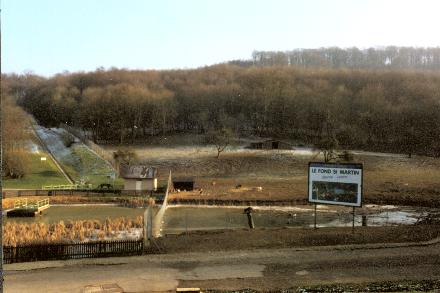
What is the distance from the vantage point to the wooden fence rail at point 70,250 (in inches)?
859

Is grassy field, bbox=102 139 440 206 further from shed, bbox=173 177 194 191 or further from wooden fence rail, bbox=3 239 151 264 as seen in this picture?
wooden fence rail, bbox=3 239 151 264

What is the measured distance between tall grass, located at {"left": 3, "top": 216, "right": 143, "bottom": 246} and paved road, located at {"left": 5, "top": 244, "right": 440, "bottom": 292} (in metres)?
6.53

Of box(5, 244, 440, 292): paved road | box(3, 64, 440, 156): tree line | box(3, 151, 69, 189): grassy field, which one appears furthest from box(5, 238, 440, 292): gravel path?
box(3, 64, 440, 156): tree line

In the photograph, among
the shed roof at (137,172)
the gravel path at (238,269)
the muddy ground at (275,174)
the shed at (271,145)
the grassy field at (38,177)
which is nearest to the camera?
the gravel path at (238,269)

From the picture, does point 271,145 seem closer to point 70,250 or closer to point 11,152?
point 11,152

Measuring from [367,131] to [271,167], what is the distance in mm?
44861

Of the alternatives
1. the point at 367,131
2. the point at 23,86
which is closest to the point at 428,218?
the point at 367,131

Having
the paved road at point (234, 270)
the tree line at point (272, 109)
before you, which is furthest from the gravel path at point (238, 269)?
the tree line at point (272, 109)

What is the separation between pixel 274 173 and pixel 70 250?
47.1 metres

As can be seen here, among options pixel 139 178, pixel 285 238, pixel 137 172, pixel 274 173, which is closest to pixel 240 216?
pixel 285 238

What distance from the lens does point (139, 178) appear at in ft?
162

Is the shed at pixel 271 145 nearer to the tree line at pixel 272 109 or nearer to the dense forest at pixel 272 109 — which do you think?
the dense forest at pixel 272 109

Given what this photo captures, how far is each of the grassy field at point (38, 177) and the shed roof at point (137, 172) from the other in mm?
9748

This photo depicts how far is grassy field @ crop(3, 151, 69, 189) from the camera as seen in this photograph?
5331 cm
